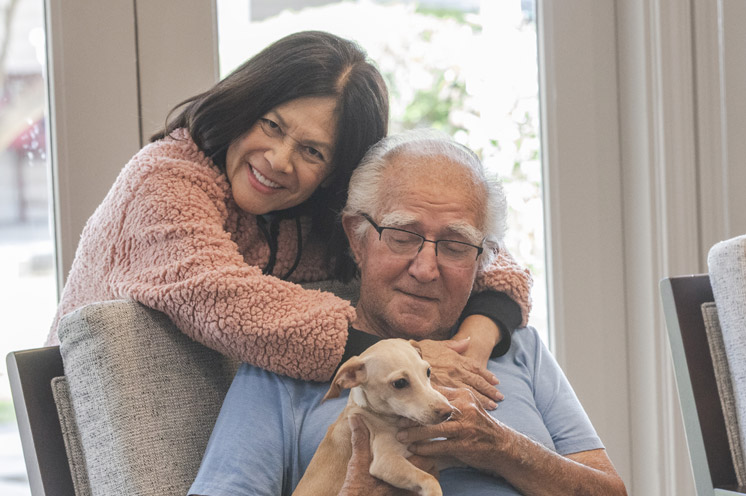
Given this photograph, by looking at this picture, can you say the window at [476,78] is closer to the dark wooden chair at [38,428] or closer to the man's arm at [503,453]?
the man's arm at [503,453]

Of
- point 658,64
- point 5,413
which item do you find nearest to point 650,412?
point 658,64

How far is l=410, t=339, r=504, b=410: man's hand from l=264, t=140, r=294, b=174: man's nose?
0.39 metres

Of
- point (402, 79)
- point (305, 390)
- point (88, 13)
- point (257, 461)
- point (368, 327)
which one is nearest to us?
point (257, 461)

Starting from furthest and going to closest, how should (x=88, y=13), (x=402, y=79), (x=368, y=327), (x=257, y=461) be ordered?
1. (x=402, y=79)
2. (x=88, y=13)
3. (x=368, y=327)
4. (x=257, y=461)

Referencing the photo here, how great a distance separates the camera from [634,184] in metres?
2.24

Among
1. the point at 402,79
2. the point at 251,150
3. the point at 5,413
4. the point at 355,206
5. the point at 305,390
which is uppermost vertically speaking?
the point at 402,79

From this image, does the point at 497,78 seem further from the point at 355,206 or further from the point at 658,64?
the point at 355,206

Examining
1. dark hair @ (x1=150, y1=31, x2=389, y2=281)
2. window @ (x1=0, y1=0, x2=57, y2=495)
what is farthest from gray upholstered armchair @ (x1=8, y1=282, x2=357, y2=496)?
window @ (x1=0, y1=0, x2=57, y2=495)

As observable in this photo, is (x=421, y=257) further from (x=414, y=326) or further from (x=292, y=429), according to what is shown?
(x=292, y=429)

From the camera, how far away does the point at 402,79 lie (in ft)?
7.02

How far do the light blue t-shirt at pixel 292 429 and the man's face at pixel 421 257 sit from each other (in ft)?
0.51

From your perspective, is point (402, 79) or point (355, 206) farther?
point (402, 79)

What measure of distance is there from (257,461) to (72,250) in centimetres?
82

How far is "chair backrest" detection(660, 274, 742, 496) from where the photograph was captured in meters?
1.43
